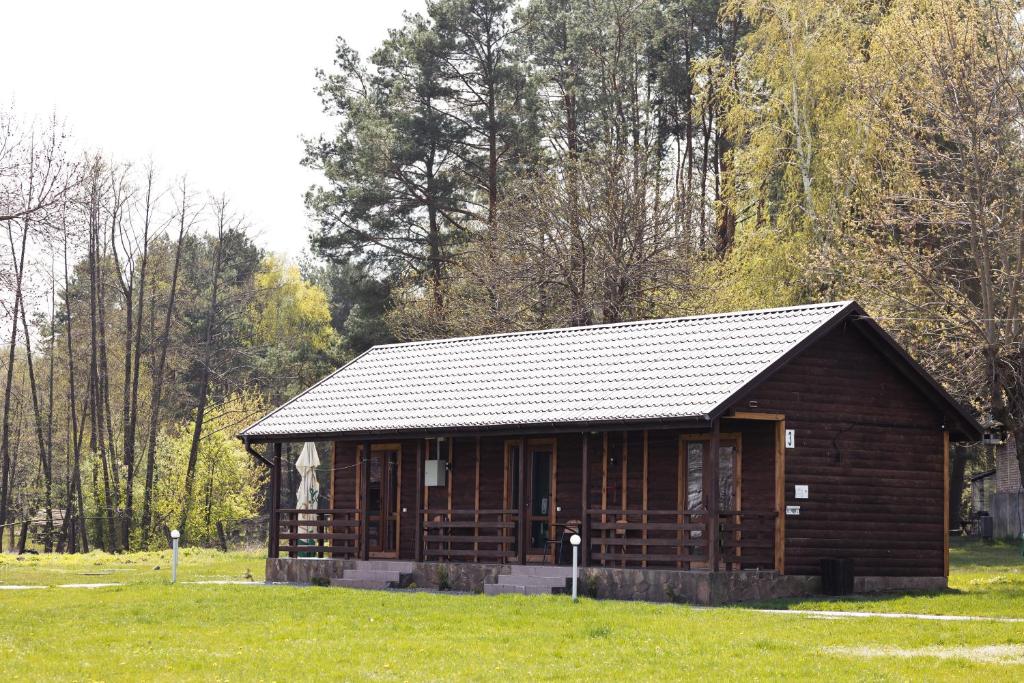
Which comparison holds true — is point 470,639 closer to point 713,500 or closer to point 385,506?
point 713,500

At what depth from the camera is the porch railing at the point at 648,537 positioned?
22500mm

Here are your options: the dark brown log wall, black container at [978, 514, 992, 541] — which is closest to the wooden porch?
the dark brown log wall

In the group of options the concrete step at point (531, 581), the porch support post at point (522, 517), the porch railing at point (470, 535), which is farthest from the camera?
the porch railing at point (470, 535)

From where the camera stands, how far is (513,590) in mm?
24094

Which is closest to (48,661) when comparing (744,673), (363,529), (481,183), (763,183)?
Result: (744,673)

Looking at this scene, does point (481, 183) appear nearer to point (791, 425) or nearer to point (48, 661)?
point (791, 425)

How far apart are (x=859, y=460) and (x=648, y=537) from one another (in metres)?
3.56

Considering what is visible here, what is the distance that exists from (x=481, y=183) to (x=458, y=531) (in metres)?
23.3

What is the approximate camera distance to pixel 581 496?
25.2 meters

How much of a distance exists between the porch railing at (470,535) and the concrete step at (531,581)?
65 centimetres

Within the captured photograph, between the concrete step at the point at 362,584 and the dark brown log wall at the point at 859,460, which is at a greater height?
the dark brown log wall at the point at 859,460

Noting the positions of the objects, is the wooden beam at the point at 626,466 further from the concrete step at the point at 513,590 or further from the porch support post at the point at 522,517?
the concrete step at the point at 513,590

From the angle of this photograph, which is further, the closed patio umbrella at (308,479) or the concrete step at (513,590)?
the closed patio umbrella at (308,479)

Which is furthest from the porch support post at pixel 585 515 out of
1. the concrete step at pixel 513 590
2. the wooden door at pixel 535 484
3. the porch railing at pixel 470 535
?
the wooden door at pixel 535 484
